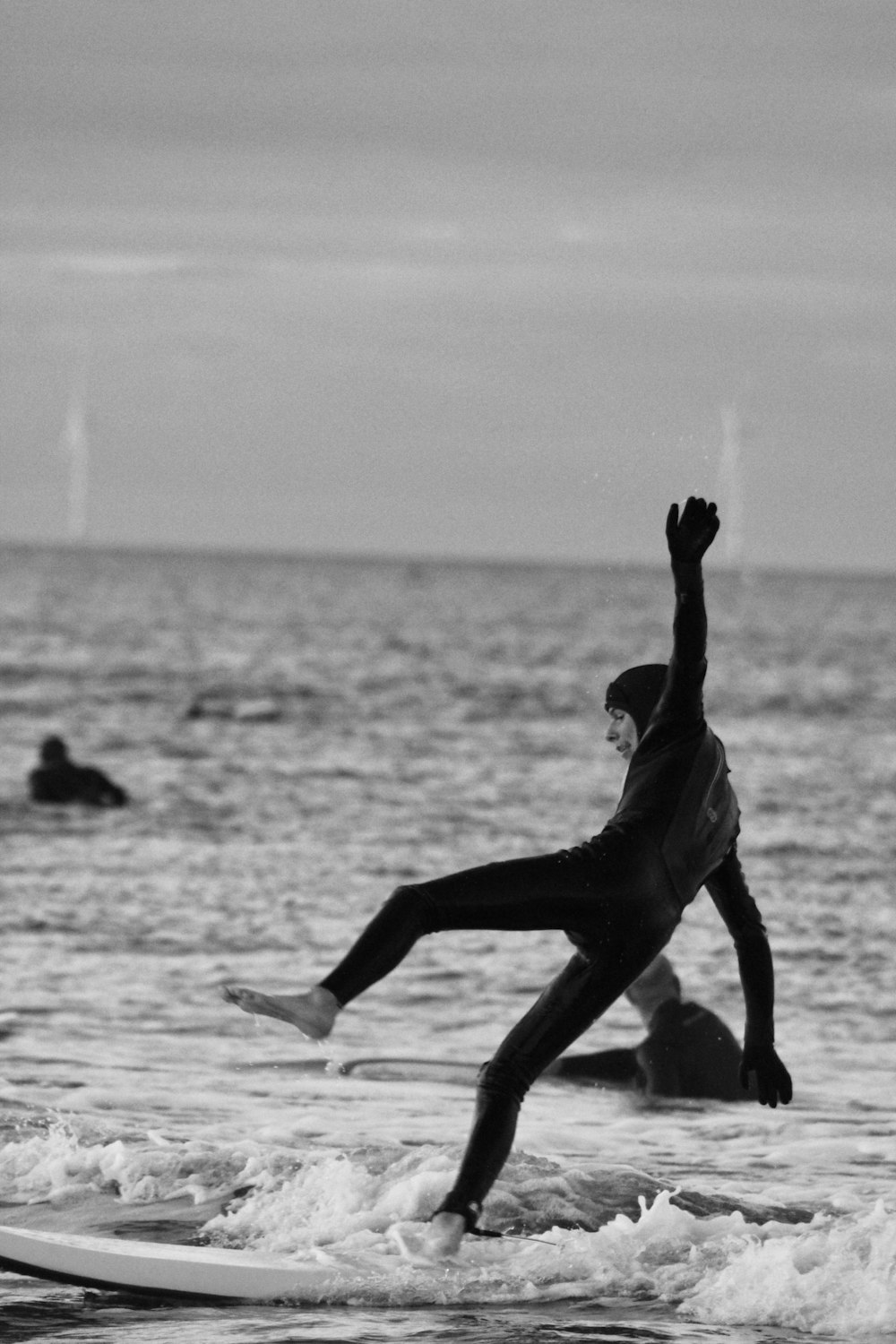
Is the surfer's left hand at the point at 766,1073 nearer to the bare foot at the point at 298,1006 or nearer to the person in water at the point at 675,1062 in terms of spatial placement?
the bare foot at the point at 298,1006

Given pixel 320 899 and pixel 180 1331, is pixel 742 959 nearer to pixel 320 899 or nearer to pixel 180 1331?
pixel 180 1331

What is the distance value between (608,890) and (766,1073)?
1254 millimetres

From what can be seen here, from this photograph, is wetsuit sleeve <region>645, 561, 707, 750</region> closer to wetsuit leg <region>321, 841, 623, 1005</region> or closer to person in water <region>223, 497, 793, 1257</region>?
person in water <region>223, 497, 793, 1257</region>

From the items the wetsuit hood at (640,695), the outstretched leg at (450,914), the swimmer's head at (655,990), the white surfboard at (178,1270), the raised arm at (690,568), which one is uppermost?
the raised arm at (690,568)

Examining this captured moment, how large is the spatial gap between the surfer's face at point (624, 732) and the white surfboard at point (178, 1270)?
8.26 feet

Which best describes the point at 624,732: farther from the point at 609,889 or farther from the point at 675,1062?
the point at 675,1062

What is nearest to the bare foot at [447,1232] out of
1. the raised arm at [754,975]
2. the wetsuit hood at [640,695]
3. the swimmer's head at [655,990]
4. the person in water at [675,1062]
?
the raised arm at [754,975]

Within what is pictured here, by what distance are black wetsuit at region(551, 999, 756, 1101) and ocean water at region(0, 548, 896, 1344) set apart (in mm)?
250

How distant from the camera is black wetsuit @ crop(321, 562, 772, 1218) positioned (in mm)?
7668

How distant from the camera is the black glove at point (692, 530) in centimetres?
779

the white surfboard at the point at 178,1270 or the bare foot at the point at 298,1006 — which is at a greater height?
the bare foot at the point at 298,1006

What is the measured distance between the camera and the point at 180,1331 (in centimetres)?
792

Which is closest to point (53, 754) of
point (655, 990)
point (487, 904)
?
point (655, 990)

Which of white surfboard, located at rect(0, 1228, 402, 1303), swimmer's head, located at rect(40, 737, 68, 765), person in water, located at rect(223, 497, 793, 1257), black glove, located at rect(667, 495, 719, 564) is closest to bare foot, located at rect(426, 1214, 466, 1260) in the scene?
person in water, located at rect(223, 497, 793, 1257)
